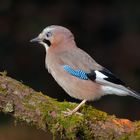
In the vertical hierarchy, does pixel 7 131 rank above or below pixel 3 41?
below

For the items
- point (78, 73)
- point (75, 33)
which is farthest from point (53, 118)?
point (75, 33)

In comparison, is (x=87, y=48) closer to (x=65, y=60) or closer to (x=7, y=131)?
(x=7, y=131)

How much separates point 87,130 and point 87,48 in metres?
7.53

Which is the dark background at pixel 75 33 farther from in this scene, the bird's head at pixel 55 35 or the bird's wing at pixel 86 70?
the bird's wing at pixel 86 70

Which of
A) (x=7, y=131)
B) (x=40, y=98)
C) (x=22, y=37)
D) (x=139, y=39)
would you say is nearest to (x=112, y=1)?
(x=139, y=39)

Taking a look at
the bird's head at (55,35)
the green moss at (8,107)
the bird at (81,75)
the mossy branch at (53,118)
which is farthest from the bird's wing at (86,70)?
the green moss at (8,107)

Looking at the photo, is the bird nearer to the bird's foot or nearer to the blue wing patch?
the blue wing patch

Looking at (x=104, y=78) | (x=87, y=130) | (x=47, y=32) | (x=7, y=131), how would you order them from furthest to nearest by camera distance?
(x=7, y=131) → (x=47, y=32) → (x=104, y=78) → (x=87, y=130)

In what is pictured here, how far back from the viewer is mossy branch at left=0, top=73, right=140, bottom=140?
20.8 feet

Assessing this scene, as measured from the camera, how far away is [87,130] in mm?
6414

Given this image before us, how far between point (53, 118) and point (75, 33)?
25.5 ft

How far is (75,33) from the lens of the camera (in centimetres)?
1406

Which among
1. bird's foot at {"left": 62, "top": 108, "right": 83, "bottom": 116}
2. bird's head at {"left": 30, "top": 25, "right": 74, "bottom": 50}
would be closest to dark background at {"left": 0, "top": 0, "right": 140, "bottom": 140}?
bird's head at {"left": 30, "top": 25, "right": 74, "bottom": 50}

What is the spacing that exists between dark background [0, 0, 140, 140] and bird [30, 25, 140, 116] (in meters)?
5.38
